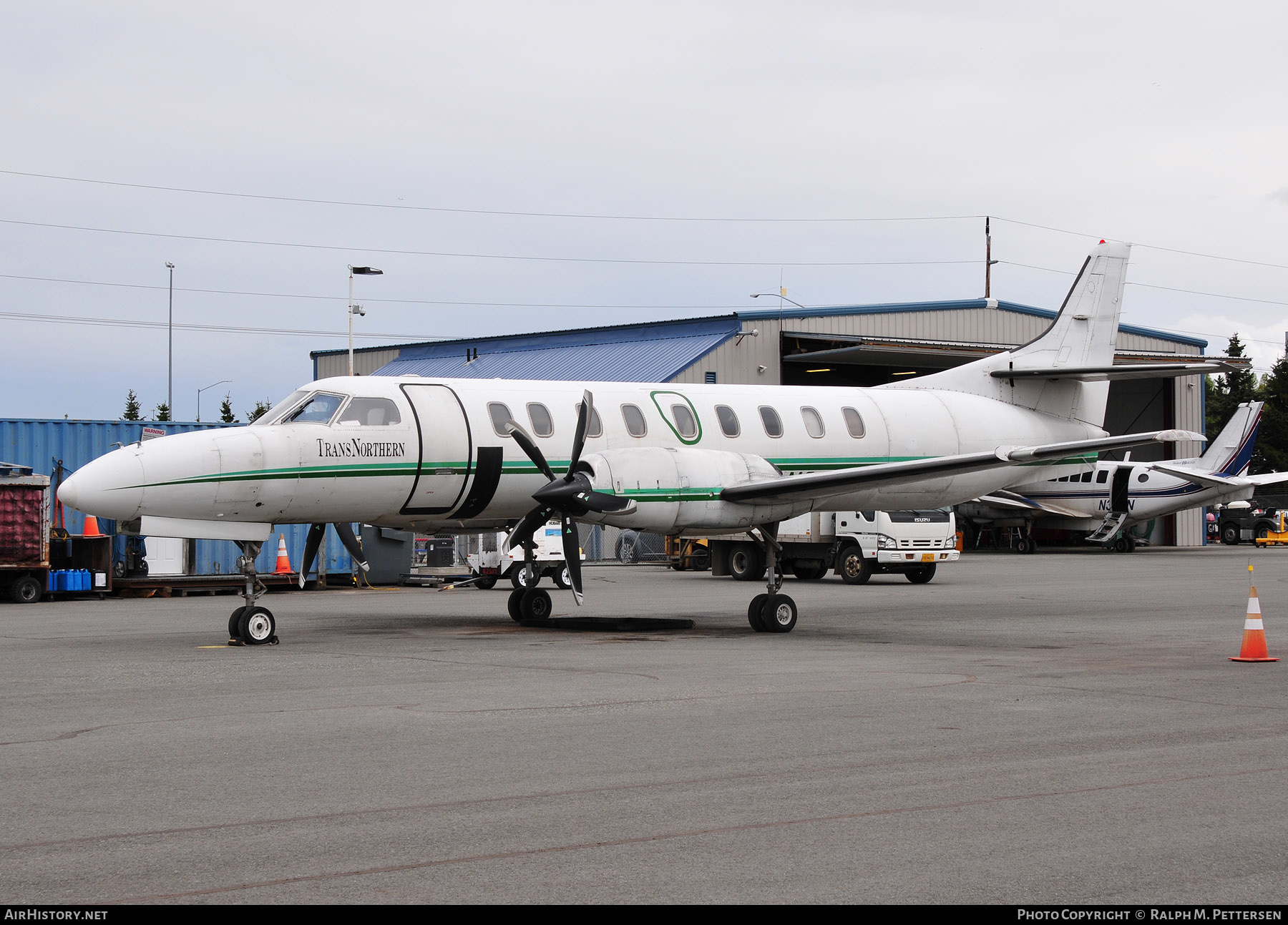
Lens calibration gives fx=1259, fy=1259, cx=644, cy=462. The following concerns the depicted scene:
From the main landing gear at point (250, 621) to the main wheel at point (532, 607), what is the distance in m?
4.22

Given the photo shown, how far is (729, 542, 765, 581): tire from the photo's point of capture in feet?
106

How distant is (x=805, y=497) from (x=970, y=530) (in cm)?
3843

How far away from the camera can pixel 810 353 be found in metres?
49.5

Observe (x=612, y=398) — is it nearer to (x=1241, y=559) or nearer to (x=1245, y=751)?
(x=1245, y=751)

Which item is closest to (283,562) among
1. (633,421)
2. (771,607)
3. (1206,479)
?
(633,421)

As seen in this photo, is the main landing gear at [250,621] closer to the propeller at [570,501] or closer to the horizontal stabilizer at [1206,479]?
the propeller at [570,501]

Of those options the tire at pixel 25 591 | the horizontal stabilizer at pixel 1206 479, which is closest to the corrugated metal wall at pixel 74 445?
the tire at pixel 25 591

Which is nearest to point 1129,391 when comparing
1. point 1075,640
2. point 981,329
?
point 981,329

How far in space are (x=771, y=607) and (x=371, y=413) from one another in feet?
19.7

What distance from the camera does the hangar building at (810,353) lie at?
47.6 m

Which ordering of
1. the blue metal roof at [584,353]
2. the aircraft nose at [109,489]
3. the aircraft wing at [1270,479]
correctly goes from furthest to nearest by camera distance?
the blue metal roof at [584,353] → the aircraft wing at [1270,479] → the aircraft nose at [109,489]

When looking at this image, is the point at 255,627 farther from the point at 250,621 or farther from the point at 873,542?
the point at 873,542

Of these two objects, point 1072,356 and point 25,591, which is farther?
point 25,591
